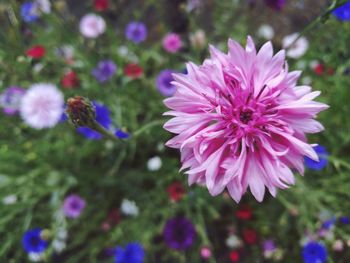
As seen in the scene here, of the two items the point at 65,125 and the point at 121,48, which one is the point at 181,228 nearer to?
the point at 65,125

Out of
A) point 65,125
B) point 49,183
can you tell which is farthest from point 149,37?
point 49,183

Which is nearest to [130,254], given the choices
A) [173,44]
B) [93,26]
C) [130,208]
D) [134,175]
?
[130,208]

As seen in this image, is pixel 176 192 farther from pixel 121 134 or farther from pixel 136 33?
pixel 136 33

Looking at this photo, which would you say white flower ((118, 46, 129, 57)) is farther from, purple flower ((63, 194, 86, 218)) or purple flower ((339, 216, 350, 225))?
purple flower ((339, 216, 350, 225))

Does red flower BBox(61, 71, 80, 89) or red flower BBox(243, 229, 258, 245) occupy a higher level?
red flower BBox(61, 71, 80, 89)

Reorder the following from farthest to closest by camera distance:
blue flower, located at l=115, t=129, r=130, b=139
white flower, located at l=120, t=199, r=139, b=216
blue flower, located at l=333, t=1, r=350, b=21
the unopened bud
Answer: white flower, located at l=120, t=199, r=139, b=216 → blue flower, located at l=333, t=1, r=350, b=21 → blue flower, located at l=115, t=129, r=130, b=139 → the unopened bud

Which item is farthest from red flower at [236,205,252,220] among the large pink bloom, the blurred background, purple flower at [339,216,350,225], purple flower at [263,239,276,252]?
the large pink bloom
